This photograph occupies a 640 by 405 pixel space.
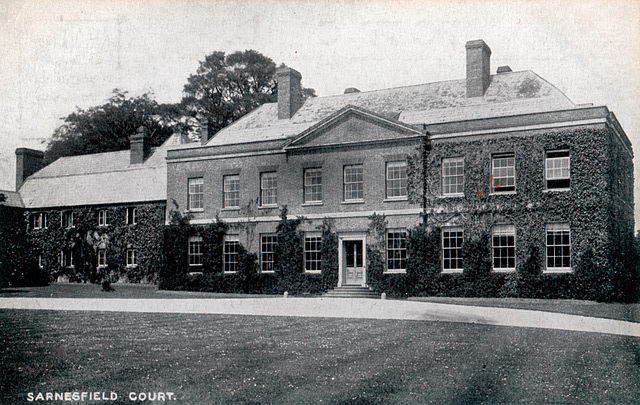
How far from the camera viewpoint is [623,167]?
92.7 ft

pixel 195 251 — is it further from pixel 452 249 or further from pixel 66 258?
pixel 452 249

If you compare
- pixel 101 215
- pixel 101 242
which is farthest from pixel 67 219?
pixel 101 242

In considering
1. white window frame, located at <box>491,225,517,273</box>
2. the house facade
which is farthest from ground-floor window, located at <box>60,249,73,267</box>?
white window frame, located at <box>491,225,517,273</box>

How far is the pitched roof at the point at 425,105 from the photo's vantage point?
91.2 feet

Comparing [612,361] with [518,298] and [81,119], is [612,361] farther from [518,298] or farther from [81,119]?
[81,119]

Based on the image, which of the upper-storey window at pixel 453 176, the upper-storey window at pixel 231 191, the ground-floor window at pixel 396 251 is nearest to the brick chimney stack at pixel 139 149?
the upper-storey window at pixel 231 191

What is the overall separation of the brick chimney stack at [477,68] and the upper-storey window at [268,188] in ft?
32.0

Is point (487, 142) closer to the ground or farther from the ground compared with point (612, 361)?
farther from the ground

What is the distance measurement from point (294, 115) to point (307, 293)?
9.74 meters

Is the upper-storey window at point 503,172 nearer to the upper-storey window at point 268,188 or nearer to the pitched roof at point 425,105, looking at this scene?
the pitched roof at point 425,105

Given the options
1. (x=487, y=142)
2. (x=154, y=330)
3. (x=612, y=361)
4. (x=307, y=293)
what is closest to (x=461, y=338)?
(x=612, y=361)

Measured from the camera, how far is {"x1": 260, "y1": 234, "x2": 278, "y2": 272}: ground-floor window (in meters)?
30.7

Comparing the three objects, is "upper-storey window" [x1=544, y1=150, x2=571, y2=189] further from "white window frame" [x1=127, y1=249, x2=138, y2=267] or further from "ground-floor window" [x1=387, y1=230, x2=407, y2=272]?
"white window frame" [x1=127, y1=249, x2=138, y2=267]

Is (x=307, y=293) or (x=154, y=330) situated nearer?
(x=154, y=330)
